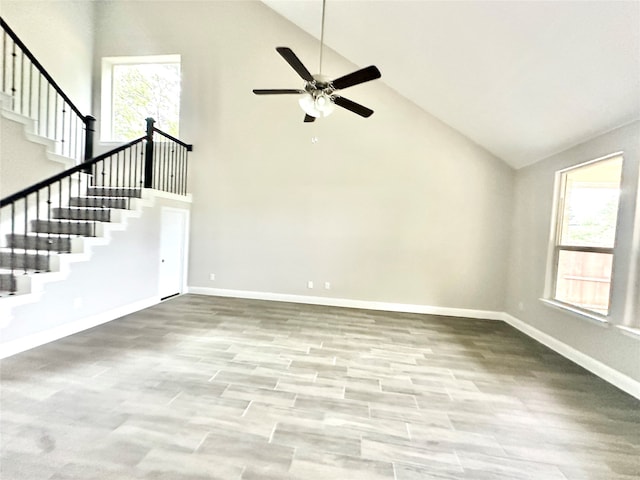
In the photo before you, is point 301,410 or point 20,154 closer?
point 301,410

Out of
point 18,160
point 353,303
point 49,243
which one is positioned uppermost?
point 18,160

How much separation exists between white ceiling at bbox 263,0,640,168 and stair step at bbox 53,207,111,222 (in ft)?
13.9

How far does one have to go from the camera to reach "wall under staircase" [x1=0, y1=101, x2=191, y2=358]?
3393 mm

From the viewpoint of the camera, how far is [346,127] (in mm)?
5734

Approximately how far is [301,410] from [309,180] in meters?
→ 4.18

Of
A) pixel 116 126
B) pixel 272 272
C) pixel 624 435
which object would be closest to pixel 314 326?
pixel 272 272

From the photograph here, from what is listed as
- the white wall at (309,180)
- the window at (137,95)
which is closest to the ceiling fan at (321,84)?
the white wall at (309,180)

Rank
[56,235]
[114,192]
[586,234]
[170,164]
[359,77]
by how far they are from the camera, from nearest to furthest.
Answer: [359,77] < [586,234] < [56,235] < [114,192] < [170,164]

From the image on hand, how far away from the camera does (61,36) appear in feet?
19.0

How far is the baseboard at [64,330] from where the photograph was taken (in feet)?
10.6

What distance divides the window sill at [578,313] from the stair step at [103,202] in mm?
6068

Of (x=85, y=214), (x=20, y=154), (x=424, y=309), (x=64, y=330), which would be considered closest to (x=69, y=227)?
(x=85, y=214)

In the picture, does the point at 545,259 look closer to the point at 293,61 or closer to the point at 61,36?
the point at 293,61

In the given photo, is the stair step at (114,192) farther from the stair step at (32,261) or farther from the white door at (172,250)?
the stair step at (32,261)
